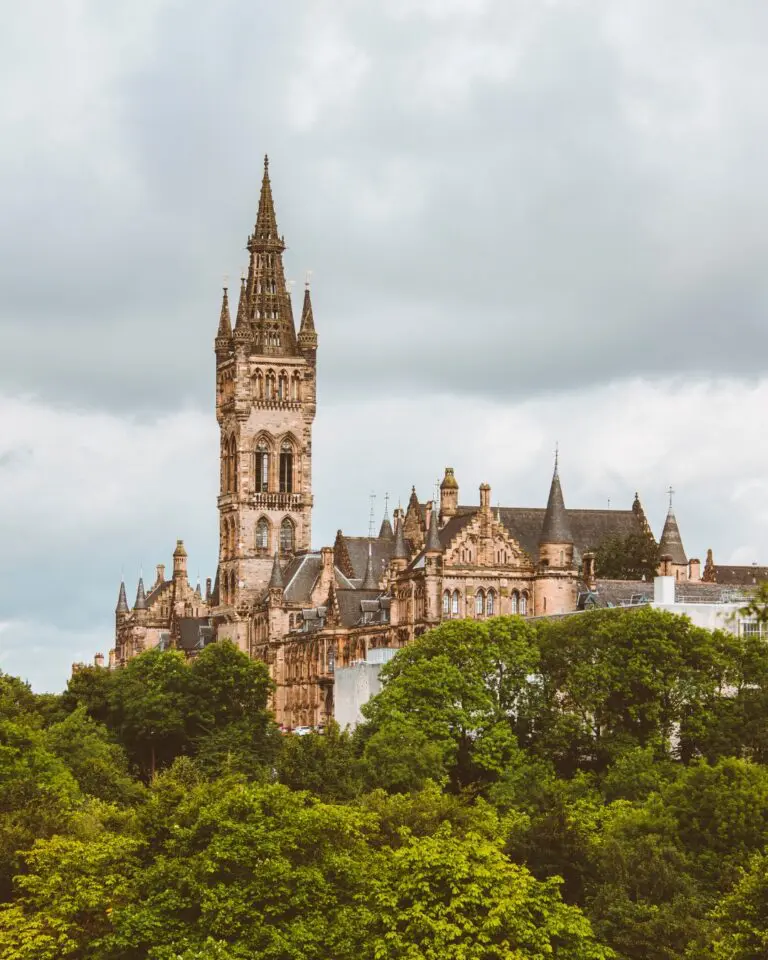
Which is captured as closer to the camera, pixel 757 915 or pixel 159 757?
pixel 757 915

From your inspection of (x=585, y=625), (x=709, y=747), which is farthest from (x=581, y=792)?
(x=585, y=625)

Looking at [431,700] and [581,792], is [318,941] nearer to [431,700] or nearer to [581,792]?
[581,792]

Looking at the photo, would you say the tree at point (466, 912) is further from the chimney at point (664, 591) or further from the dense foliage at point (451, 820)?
the chimney at point (664, 591)

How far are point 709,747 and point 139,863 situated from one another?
1663 inches

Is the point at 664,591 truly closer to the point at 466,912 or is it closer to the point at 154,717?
the point at 154,717

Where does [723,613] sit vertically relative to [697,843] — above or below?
above

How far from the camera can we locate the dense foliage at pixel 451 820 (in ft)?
339

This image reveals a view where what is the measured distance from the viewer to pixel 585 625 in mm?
155875

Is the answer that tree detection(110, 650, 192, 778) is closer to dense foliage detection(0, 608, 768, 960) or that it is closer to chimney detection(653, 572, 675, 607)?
dense foliage detection(0, 608, 768, 960)

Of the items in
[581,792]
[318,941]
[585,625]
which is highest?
[585,625]

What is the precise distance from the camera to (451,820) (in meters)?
123

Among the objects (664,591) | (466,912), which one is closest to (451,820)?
(466,912)

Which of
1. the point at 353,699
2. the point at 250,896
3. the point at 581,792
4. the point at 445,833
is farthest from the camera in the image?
the point at 353,699

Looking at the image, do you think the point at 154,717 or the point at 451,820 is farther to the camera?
the point at 154,717
